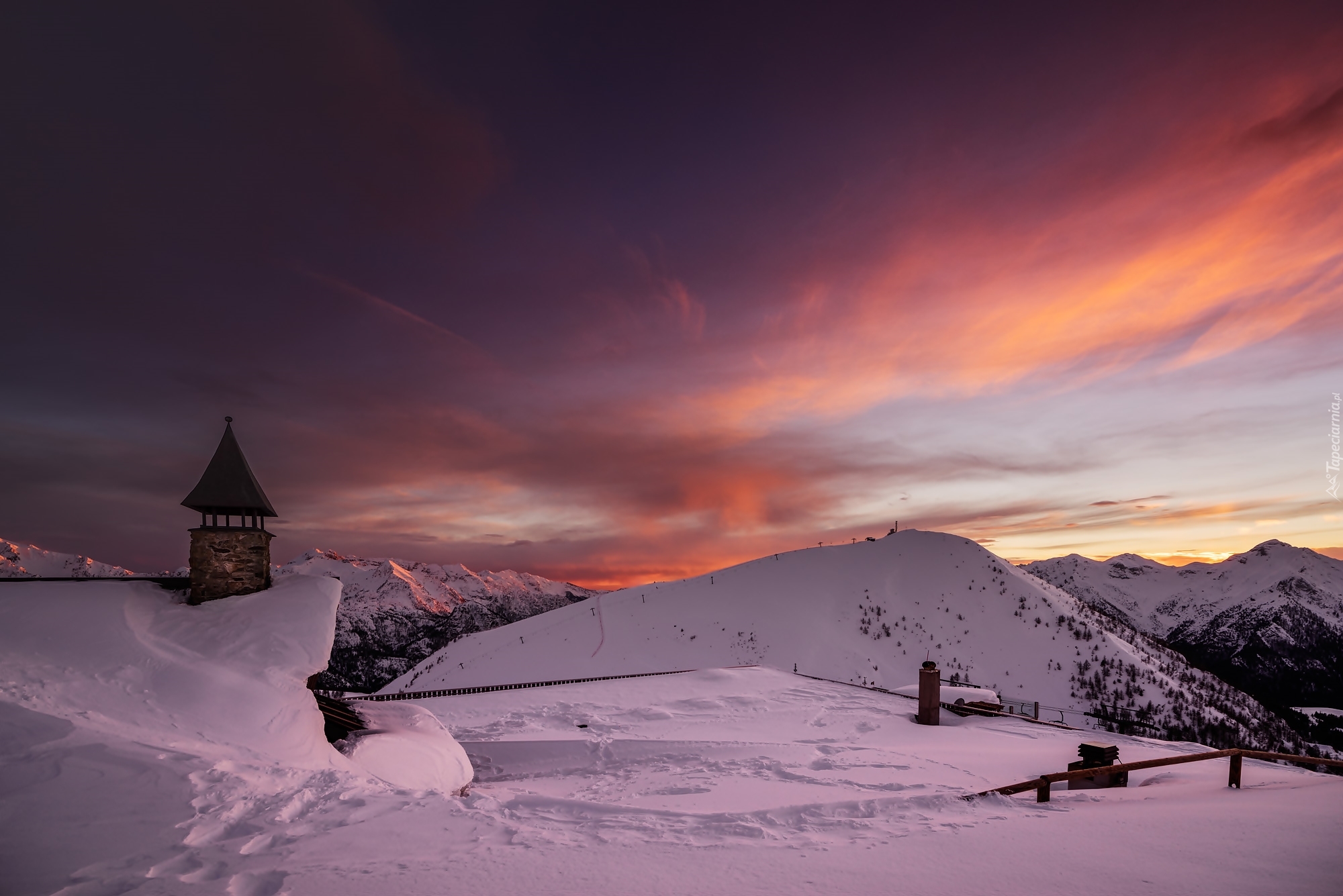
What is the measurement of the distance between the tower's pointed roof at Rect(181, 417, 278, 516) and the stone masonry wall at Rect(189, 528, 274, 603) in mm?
710

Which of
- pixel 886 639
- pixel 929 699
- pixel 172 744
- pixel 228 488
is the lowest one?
pixel 886 639

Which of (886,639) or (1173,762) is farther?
(886,639)

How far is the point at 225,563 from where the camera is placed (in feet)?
49.6

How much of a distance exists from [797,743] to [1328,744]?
77.5 m

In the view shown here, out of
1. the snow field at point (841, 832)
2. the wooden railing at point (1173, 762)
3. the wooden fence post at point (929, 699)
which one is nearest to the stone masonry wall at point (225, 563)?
the snow field at point (841, 832)

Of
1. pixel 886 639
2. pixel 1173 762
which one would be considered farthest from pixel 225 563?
pixel 886 639

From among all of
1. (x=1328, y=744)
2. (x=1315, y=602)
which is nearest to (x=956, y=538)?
(x=1328, y=744)

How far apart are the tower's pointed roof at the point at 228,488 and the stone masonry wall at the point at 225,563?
710 mm

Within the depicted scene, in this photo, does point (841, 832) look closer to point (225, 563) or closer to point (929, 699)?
point (225, 563)

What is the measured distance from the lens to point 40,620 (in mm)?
11812

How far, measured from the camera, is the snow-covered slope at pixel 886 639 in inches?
1658

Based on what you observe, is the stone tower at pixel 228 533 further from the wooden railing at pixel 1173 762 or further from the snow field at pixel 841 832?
the wooden railing at pixel 1173 762

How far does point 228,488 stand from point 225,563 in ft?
6.53

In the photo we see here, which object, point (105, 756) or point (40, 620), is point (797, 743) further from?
point (40, 620)
